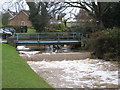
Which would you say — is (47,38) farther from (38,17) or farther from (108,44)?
(108,44)

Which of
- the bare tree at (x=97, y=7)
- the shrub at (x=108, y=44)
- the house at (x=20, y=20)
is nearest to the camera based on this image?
the shrub at (x=108, y=44)

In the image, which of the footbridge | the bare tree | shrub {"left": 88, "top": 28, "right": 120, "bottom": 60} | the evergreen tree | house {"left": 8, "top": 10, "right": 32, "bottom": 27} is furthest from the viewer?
house {"left": 8, "top": 10, "right": 32, "bottom": 27}

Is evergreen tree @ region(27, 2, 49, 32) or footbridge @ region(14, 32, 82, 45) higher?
evergreen tree @ region(27, 2, 49, 32)

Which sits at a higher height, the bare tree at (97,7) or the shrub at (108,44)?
the bare tree at (97,7)

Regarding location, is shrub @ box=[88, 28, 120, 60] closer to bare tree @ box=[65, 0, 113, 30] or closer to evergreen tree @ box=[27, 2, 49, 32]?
bare tree @ box=[65, 0, 113, 30]

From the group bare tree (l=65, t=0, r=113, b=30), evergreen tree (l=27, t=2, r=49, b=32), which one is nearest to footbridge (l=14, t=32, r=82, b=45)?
bare tree (l=65, t=0, r=113, b=30)

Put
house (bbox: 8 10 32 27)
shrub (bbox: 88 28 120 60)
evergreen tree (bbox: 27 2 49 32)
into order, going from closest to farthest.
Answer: shrub (bbox: 88 28 120 60)
evergreen tree (bbox: 27 2 49 32)
house (bbox: 8 10 32 27)

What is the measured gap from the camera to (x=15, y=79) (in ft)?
24.8

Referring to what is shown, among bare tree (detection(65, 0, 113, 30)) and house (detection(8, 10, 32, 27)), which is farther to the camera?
house (detection(8, 10, 32, 27))

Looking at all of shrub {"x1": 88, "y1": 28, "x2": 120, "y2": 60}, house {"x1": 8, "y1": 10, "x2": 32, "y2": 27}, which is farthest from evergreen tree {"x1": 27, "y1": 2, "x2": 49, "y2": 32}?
house {"x1": 8, "y1": 10, "x2": 32, "y2": 27}

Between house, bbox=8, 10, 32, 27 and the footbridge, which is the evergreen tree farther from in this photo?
house, bbox=8, 10, 32, 27

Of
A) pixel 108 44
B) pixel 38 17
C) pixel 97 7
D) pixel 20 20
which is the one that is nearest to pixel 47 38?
pixel 97 7

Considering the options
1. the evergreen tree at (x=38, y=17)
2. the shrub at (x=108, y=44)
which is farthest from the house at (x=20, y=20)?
the shrub at (x=108, y=44)

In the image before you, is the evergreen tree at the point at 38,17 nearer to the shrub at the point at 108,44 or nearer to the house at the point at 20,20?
the shrub at the point at 108,44
